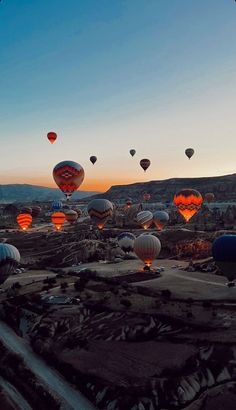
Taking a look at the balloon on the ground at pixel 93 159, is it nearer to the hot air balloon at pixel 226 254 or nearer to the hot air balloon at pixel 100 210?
the hot air balloon at pixel 100 210

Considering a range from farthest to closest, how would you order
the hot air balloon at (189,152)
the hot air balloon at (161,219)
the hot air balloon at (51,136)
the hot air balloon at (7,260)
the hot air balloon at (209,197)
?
1. the hot air balloon at (209,197)
2. the hot air balloon at (189,152)
3. the hot air balloon at (161,219)
4. the hot air balloon at (51,136)
5. the hot air balloon at (7,260)

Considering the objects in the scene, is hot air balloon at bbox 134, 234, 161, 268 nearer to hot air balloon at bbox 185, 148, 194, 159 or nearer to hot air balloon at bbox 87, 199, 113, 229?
hot air balloon at bbox 87, 199, 113, 229

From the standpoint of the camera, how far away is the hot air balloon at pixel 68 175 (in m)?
68.1

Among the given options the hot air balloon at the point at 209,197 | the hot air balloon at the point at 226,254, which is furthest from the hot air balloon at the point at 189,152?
the hot air balloon at the point at 226,254

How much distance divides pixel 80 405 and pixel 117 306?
37.6 feet

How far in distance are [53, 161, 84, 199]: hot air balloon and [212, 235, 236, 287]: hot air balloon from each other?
122 feet

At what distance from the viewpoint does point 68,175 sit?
68312 millimetres

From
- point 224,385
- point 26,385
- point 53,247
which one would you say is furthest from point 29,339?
point 53,247

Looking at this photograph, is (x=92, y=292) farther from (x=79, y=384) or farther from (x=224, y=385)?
(x=224, y=385)

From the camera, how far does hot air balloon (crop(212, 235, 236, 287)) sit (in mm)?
35875

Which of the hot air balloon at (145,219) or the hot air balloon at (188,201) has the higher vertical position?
the hot air balloon at (188,201)

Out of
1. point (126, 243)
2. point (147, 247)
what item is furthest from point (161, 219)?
point (147, 247)

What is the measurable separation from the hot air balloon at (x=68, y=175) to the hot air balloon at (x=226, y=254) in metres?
37.1

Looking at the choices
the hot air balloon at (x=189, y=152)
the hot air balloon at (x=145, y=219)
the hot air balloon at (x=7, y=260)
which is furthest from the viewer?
the hot air balloon at (x=189, y=152)
